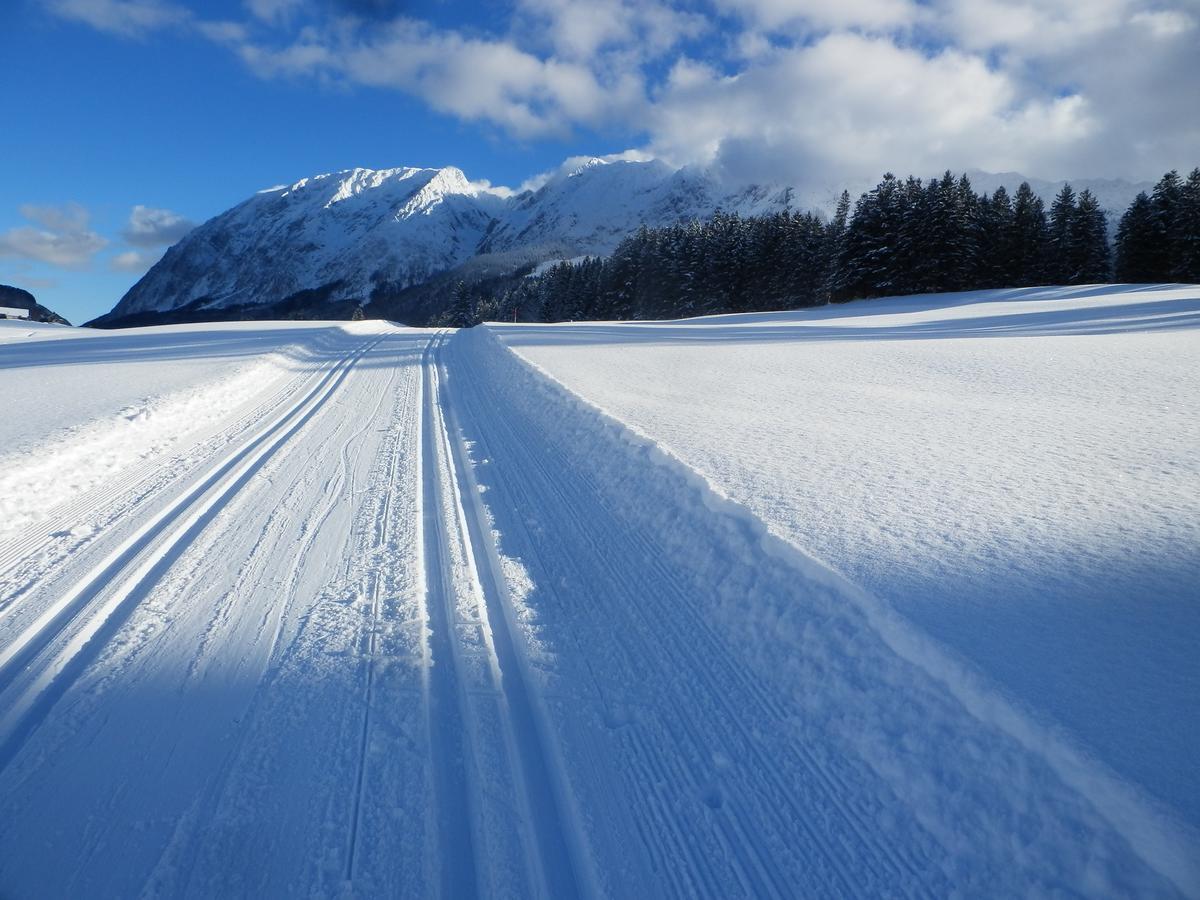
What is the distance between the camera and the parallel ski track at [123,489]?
439 cm

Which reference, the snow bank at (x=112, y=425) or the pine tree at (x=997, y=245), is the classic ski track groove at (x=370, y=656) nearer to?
the snow bank at (x=112, y=425)

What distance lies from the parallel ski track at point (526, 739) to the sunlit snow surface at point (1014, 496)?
1982 mm

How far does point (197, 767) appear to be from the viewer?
2506 millimetres

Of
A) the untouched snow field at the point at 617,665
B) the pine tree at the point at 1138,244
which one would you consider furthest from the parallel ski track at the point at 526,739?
the pine tree at the point at 1138,244

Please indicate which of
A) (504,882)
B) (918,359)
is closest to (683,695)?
(504,882)

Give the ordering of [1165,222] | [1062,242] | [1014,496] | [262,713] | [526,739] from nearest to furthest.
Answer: [526,739]
[262,713]
[1014,496]
[1165,222]
[1062,242]

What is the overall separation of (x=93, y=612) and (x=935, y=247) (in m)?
42.5

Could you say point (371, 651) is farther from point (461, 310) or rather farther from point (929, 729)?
point (461, 310)

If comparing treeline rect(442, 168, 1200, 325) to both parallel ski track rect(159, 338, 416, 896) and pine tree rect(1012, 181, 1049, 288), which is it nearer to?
pine tree rect(1012, 181, 1049, 288)

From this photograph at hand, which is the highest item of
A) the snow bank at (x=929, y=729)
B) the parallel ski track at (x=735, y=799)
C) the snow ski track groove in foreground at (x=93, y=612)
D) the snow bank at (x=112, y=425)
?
the snow bank at (x=112, y=425)

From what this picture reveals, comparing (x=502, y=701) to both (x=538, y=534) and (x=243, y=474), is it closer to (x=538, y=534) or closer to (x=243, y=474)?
(x=538, y=534)

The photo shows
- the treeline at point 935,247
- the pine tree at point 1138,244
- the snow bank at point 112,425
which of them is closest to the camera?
the snow bank at point 112,425

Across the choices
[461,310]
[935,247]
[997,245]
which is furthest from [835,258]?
[461,310]

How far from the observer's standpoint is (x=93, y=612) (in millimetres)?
3568
